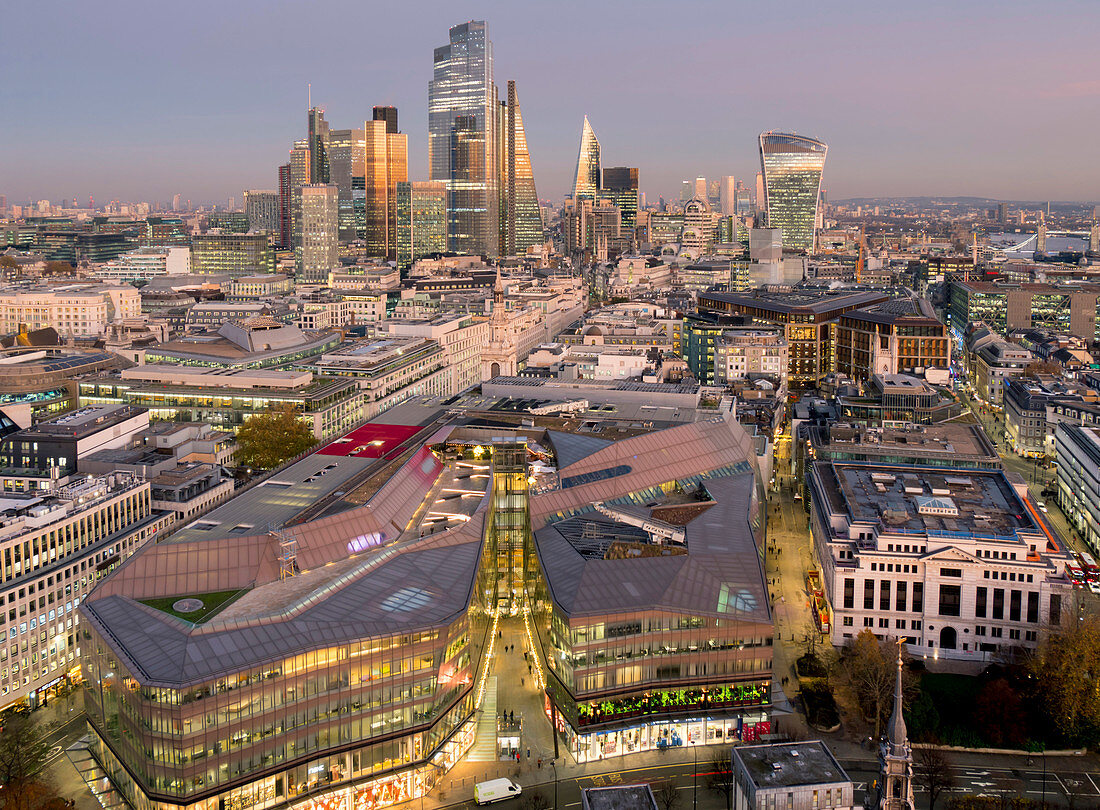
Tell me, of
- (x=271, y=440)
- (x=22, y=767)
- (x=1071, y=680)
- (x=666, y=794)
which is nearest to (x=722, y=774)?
(x=666, y=794)

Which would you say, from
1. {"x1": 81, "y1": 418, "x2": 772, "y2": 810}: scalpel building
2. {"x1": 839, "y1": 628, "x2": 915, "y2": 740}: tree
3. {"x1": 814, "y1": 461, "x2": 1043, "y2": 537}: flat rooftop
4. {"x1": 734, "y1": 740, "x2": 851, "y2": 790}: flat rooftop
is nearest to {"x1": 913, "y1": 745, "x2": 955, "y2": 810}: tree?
{"x1": 839, "y1": 628, "x2": 915, "y2": 740}: tree

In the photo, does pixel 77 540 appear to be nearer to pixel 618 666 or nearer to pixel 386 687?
pixel 386 687

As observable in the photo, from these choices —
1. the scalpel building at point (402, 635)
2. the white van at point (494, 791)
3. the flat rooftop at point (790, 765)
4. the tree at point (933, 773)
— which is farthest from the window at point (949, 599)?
the white van at point (494, 791)

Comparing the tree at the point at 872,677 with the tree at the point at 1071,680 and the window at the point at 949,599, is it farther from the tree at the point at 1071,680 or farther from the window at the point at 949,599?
the tree at the point at 1071,680

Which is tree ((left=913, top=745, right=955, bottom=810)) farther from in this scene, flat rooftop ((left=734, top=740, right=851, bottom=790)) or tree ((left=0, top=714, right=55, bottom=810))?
tree ((left=0, top=714, right=55, bottom=810))

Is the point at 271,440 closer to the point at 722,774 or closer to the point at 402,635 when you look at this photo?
the point at 402,635
